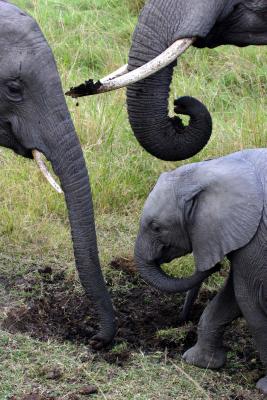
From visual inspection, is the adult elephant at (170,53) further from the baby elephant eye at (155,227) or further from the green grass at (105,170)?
the green grass at (105,170)

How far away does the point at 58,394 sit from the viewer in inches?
158

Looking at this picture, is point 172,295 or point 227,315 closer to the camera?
point 227,315

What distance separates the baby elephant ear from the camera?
407cm

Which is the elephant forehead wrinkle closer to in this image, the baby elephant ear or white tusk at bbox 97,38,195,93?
white tusk at bbox 97,38,195,93

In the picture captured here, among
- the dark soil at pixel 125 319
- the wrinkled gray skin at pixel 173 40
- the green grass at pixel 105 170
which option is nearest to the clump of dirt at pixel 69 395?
the green grass at pixel 105 170

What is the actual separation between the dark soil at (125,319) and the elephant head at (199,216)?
0.36 meters

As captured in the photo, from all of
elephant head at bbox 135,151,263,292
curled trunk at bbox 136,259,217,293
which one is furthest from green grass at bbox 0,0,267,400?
elephant head at bbox 135,151,263,292

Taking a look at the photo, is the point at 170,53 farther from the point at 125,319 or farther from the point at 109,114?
the point at 109,114

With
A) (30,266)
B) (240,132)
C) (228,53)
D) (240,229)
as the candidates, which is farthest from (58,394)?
(228,53)

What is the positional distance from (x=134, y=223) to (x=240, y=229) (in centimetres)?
170

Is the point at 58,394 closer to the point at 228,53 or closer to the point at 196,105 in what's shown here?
the point at 196,105

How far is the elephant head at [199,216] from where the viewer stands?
4.09m

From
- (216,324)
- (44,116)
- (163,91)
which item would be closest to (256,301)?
(216,324)

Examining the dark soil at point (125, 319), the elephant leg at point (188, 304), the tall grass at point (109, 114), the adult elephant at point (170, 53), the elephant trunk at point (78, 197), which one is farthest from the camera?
the tall grass at point (109, 114)
